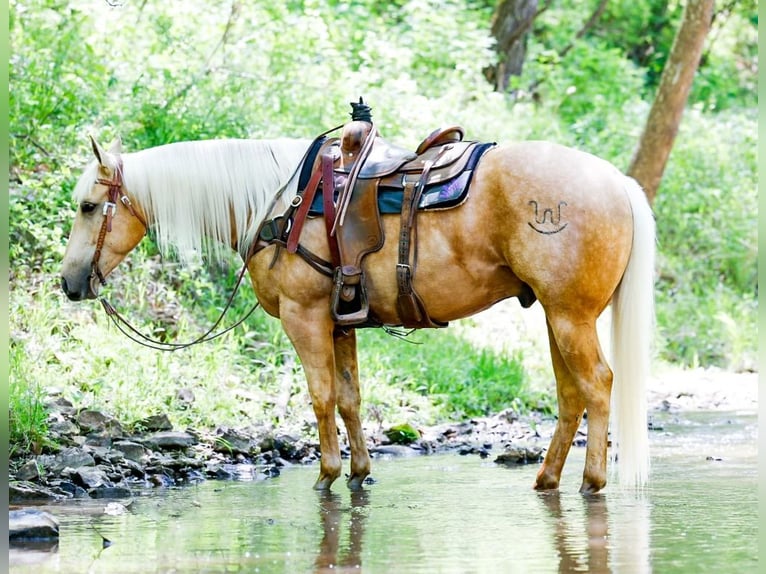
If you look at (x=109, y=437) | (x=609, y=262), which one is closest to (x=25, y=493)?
(x=109, y=437)

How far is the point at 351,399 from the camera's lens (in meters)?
6.87

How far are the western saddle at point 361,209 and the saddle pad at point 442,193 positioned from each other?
0.02 meters

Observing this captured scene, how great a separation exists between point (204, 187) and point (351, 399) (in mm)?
1475

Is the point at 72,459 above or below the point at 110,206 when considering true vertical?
below

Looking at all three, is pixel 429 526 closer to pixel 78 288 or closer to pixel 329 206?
pixel 329 206

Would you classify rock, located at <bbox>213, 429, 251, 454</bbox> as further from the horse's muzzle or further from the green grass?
the horse's muzzle

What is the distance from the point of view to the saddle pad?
20.1 ft

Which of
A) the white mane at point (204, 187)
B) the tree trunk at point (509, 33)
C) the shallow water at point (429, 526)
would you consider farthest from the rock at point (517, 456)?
the tree trunk at point (509, 33)

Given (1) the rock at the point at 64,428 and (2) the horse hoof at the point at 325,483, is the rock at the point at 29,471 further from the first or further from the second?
(2) the horse hoof at the point at 325,483

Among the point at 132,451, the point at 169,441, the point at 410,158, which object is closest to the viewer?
the point at 410,158

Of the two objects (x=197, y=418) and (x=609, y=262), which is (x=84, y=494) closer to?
(x=197, y=418)

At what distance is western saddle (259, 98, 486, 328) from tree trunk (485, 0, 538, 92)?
12096mm

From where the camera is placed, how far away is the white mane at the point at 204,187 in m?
6.64

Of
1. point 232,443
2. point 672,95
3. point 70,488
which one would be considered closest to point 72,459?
point 70,488
